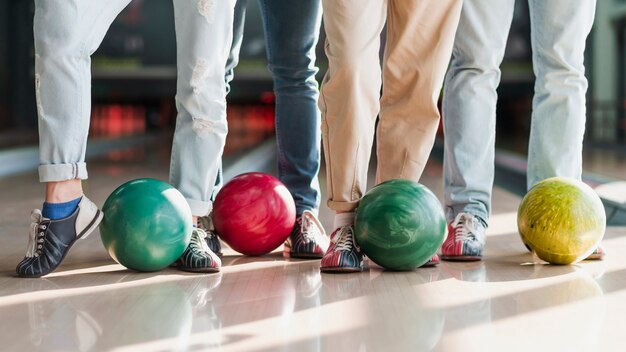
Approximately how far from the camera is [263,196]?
2188 millimetres

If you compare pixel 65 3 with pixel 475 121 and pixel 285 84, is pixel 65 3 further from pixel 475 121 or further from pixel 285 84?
pixel 475 121

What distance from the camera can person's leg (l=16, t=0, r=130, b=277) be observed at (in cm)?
187

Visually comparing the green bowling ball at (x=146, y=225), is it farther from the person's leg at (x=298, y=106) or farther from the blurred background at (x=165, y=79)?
the blurred background at (x=165, y=79)

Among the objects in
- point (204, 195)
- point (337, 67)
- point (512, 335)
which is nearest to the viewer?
point (512, 335)

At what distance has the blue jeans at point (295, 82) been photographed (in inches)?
90.5

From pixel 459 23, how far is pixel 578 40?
12.4 inches

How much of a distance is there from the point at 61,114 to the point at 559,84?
1260mm

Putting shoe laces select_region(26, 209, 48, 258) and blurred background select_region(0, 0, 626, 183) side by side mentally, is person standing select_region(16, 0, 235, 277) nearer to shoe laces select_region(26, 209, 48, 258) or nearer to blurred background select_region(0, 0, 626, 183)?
shoe laces select_region(26, 209, 48, 258)

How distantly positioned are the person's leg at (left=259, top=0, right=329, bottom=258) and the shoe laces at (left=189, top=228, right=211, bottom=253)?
271 mm

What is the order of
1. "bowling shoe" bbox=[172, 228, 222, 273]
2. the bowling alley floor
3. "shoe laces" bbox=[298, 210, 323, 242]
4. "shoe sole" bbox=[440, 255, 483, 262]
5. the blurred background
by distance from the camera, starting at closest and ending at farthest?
the bowling alley floor → "bowling shoe" bbox=[172, 228, 222, 273] → "shoe sole" bbox=[440, 255, 483, 262] → "shoe laces" bbox=[298, 210, 323, 242] → the blurred background

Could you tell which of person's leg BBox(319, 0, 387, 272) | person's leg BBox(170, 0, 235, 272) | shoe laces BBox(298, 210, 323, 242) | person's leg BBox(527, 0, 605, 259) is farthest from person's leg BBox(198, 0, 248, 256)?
person's leg BBox(527, 0, 605, 259)

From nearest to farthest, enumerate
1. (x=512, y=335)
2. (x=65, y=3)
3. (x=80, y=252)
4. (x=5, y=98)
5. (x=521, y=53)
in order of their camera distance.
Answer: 1. (x=512, y=335)
2. (x=65, y=3)
3. (x=80, y=252)
4. (x=5, y=98)
5. (x=521, y=53)

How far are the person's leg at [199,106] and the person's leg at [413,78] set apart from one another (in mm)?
394

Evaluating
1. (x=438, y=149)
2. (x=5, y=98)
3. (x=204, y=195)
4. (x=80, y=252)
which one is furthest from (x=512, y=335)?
(x=5, y=98)
